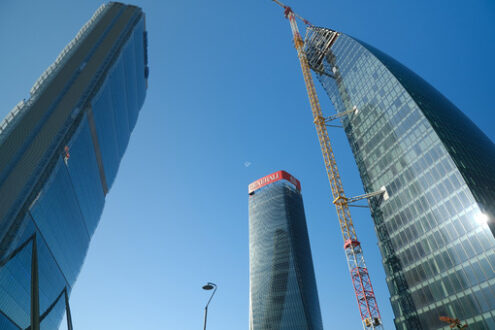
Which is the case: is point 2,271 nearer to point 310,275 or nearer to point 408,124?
point 408,124

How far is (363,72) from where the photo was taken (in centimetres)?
10181

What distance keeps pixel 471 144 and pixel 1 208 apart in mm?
110076

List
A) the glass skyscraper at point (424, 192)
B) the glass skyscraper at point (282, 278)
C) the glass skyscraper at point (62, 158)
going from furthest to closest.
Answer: the glass skyscraper at point (282, 278)
the glass skyscraper at point (62, 158)
the glass skyscraper at point (424, 192)

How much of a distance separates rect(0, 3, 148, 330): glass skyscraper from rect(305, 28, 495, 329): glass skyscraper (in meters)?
71.4

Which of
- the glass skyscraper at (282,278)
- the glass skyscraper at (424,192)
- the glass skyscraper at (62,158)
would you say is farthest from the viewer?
the glass skyscraper at (282,278)

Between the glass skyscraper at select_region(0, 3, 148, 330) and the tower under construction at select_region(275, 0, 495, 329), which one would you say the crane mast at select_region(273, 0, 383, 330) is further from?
the glass skyscraper at select_region(0, 3, 148, 330)

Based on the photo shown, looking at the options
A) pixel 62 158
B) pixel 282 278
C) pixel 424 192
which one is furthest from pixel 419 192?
pixel 282 278

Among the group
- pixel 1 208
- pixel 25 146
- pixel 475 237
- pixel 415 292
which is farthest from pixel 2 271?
pixel 475 237

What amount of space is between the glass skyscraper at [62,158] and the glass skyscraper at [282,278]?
315ft

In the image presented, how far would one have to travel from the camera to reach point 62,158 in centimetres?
7919

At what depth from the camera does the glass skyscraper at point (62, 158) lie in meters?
69.2

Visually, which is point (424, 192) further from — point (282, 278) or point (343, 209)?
point (282, 278)

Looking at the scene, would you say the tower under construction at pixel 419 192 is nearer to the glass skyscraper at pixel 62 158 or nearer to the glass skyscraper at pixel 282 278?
the glass skyscraper at pixel 62 158

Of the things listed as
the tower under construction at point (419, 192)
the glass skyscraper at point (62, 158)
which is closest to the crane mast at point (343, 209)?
the tower under construction at point (419, 192)
